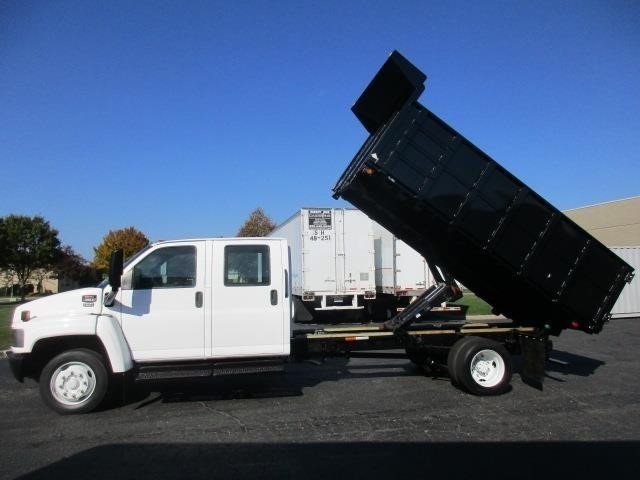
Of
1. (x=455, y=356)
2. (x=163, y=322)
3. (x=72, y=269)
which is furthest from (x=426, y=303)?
(x=72, y=269)

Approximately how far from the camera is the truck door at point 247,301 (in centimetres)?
677

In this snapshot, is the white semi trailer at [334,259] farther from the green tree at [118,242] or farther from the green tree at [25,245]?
the green tree at [118,242]

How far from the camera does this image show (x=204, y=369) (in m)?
6.68

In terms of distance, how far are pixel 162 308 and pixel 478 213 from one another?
14.3ft

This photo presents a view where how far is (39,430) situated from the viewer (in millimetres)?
5957

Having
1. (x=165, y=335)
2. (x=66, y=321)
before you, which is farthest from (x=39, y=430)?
(x=165, y=335)

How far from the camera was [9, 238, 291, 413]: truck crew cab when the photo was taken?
6414 mm

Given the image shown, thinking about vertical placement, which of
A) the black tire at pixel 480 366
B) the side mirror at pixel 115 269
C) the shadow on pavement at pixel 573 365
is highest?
the side mirror at pixel 115 269

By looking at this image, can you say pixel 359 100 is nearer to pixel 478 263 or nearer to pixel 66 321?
pixel 478 263

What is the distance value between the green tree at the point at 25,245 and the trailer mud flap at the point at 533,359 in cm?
4425

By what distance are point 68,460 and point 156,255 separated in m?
2.68

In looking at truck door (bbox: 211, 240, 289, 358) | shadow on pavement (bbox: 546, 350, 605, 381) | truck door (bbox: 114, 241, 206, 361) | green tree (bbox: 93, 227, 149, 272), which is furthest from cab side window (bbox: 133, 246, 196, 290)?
green tree (bbox: 93, 227, 149, 272)

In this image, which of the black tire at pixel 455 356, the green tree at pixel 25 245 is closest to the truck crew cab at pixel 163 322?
the black tire at pixel 455 356

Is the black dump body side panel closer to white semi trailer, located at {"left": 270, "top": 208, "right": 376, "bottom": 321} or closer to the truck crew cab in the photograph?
the truck crew cab
